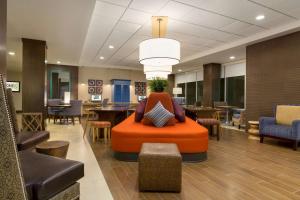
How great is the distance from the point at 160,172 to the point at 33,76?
5.29 metres

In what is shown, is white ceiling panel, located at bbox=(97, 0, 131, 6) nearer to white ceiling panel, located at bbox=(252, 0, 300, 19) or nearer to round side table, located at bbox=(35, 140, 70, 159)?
white ceiling panel, located at bbox=(252, 0, 300, 19)

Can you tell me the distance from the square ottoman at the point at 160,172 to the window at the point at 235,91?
7.22 meters

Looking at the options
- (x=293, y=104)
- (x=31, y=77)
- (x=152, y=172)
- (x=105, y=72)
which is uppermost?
(x=105, y=72)

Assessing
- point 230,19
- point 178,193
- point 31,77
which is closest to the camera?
point 178,193

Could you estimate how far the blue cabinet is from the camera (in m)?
11.8

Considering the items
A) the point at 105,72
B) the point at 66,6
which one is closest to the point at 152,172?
the point at 66,6

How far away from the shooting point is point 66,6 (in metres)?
3.67

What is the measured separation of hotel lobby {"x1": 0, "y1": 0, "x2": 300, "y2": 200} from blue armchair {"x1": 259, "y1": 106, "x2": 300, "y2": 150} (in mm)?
25

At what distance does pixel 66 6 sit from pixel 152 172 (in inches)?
134

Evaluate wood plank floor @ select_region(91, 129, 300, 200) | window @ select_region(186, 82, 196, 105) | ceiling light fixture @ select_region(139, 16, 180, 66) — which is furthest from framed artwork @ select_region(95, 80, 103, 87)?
ceiling light fixture @ select_region(139, 16, 180, 66)

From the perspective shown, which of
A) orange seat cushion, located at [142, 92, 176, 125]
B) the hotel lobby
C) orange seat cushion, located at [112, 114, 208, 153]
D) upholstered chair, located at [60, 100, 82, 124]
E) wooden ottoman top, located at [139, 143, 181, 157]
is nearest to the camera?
the hotel lobby

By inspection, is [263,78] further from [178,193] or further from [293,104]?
[178,193]

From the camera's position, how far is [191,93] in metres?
11.6

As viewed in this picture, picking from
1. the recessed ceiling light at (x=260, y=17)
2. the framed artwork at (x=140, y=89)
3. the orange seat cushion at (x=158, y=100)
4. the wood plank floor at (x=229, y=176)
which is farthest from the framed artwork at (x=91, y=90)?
the recessed ceiling light at (x=260, y=17)
